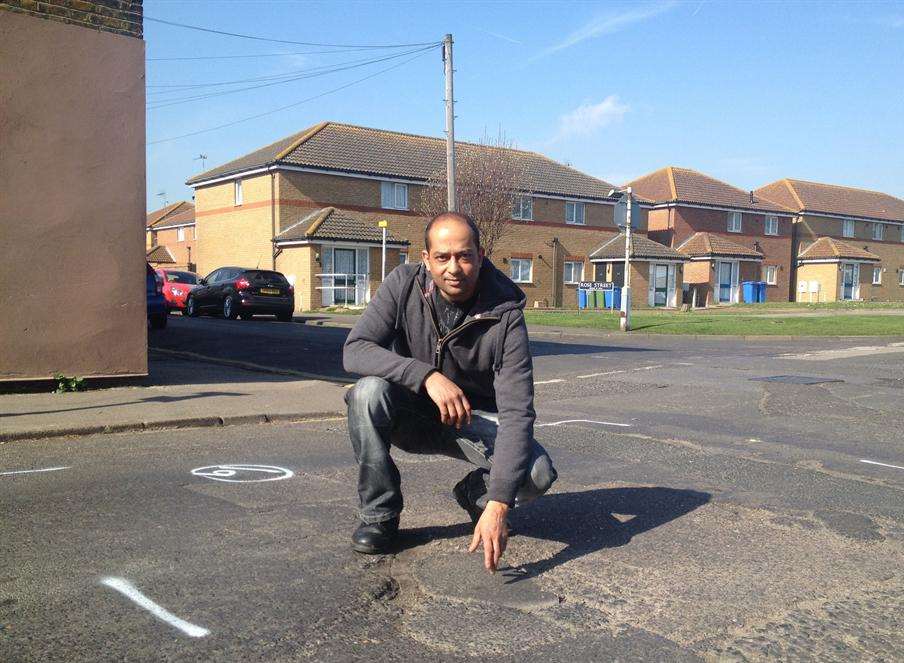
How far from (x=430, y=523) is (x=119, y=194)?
20.5 ft

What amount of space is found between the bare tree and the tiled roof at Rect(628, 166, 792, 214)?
1473 centimetres

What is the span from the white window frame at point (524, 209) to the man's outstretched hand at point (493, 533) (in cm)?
3966

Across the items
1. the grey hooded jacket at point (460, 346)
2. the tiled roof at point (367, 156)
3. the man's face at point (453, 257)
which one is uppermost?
the tiled roof at point (367, 156)

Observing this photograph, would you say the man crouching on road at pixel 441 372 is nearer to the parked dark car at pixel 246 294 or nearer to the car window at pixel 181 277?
the parked dark car at pixel 246 294

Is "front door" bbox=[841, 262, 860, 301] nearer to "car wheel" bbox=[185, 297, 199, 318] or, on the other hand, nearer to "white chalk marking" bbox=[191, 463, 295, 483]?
"car wheel" bbox=[185, 297, 199, 318]

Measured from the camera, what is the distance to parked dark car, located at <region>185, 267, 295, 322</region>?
79.9 feet

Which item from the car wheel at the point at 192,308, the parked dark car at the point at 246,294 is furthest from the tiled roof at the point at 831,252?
the car wheel at the point at 192,308

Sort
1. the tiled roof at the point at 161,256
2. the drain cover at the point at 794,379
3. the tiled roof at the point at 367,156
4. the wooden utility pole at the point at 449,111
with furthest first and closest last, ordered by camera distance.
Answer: the tiled roof at the point at 161,256 < the tiled roof at the point at 367,156 < the wooden utility pole at the point at 449,111 < the drain cover at the point at 794,379

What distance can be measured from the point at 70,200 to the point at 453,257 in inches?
253

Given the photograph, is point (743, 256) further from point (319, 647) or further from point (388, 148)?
point (319, 647)

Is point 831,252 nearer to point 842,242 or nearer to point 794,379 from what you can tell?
point 842,242

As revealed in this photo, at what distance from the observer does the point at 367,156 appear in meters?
39.1


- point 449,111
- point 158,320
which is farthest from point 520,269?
point 158,320

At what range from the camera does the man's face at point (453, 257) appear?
3453 millimetres
